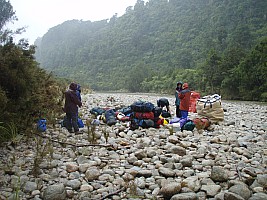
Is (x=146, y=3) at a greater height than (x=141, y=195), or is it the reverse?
(x=146, y=3)

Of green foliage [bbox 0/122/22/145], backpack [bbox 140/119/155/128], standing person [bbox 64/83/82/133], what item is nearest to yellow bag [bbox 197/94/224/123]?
backpack [bbox 140/119/155/128]

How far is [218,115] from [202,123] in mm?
1287

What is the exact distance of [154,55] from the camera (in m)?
62.0

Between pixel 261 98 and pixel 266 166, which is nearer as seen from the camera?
pixel 266 166

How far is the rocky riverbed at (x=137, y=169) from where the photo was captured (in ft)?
9.77

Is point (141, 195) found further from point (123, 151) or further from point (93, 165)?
point (123, 151)

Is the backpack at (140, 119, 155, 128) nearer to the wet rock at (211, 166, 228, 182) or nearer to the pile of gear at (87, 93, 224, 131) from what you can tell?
the pile of gear at (87, 93, 224, 131)

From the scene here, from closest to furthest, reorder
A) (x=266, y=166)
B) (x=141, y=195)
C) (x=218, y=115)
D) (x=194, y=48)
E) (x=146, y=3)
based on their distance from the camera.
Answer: (x=141, y=195) < (x=266, y=166) < (x=218, y=115) < (x=194, y=48) < (x=146, y=3)

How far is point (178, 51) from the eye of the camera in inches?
2057

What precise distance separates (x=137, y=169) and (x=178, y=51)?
50871mm

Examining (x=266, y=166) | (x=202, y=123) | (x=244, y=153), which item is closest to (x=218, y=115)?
(x=202, y=123)

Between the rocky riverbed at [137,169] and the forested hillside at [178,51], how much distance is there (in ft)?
50.3

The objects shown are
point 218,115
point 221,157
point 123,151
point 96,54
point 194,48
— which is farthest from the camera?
point 96,54

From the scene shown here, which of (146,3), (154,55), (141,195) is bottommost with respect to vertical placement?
(141,195)
